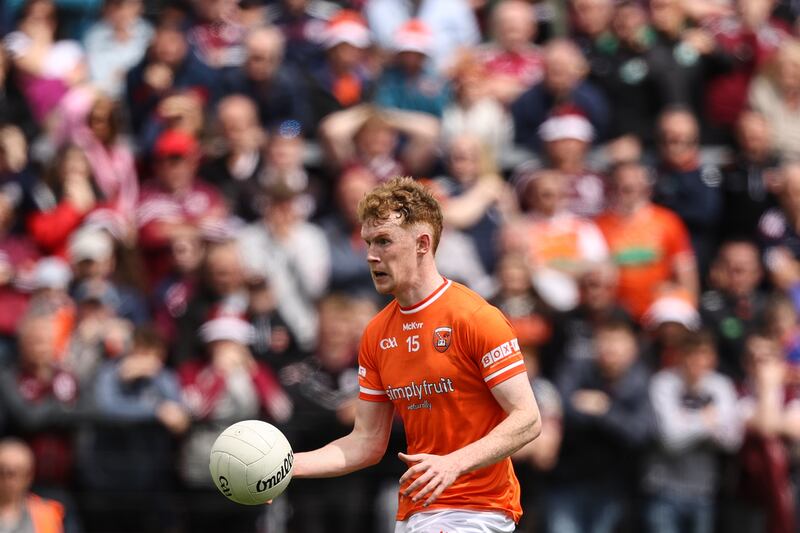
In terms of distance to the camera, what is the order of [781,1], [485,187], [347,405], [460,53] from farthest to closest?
[781,1] < [460,53] < [485,187] < [347,405]

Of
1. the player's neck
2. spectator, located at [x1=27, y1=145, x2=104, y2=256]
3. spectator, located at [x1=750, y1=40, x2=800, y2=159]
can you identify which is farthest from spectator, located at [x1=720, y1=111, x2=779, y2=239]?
the player's neck

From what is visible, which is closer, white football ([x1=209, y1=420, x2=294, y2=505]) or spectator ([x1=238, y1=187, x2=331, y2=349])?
white football ([x1=209, y1=420, x2=294, y2=505])

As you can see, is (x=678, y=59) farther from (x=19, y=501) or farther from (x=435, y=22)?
(x=19, y=501)

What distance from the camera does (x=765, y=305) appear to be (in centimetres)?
1302

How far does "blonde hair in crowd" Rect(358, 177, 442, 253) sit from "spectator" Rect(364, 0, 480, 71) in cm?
812

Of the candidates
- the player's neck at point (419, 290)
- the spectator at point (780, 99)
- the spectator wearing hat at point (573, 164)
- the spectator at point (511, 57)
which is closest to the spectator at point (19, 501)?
the player's neck at point (419, 290)

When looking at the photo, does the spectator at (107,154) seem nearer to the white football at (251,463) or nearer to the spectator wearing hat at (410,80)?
the spectator wearing hat at (410,80)

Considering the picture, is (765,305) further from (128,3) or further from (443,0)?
(128,3)

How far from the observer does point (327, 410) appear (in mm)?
11758

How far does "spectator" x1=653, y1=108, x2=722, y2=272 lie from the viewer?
13.9 meters

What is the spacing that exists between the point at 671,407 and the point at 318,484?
303cm

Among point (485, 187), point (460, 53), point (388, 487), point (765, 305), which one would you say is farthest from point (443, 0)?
point (388, 487)

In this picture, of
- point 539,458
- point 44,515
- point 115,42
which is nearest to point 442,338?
point 539,458

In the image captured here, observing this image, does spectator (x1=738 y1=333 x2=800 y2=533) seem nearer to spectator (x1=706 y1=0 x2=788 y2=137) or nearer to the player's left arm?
spectator (x1=706 y1=0 x2=788 y2=137)
